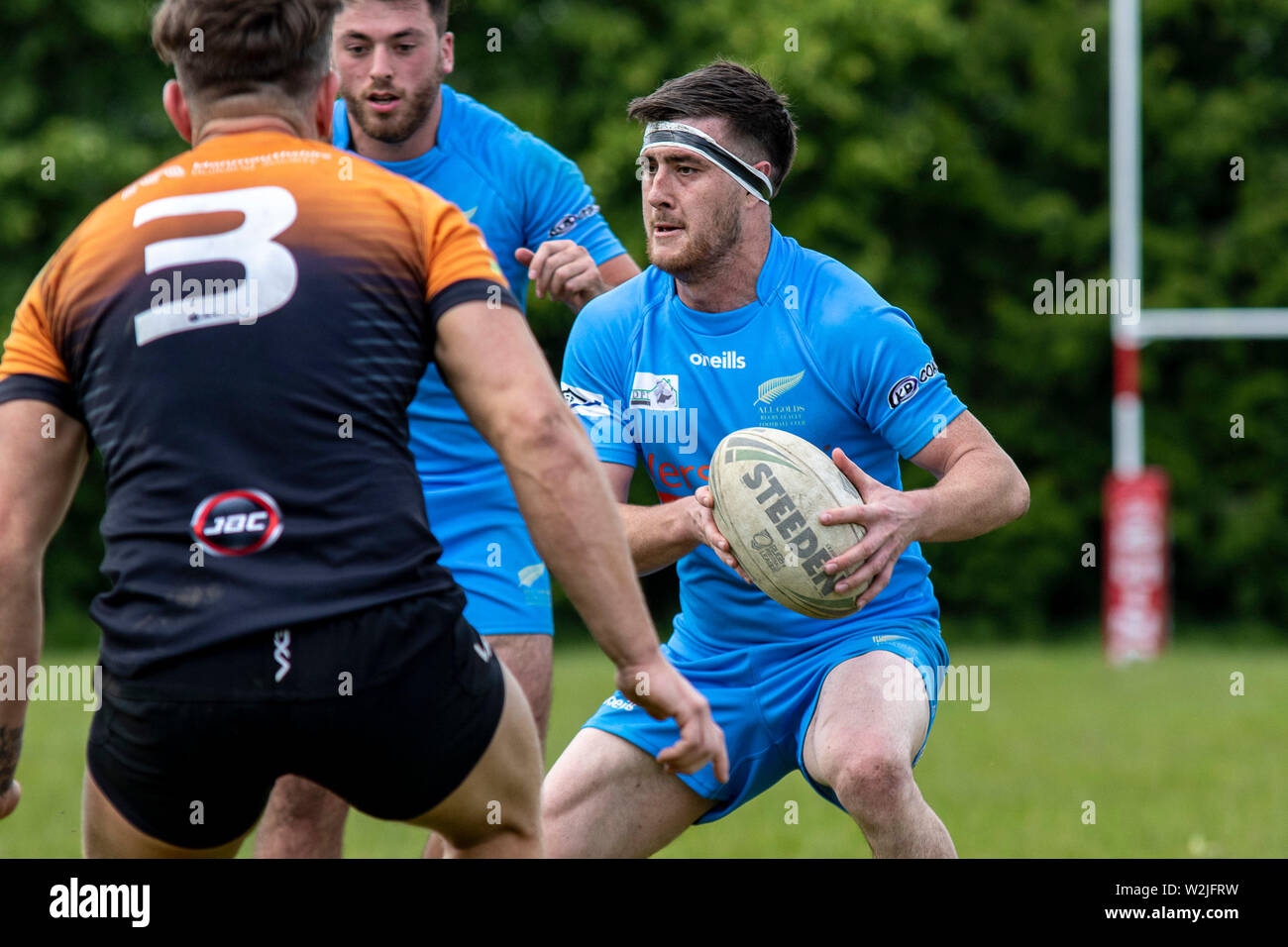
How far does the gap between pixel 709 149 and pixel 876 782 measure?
73.9 inches

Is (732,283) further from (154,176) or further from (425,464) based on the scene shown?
(154,176)

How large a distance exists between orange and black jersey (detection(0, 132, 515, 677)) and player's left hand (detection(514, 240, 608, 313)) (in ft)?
6.39

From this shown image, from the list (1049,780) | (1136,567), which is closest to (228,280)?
(1049,780)

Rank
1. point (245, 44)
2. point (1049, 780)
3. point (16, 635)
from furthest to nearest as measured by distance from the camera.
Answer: point (1049, 780) → point (16, 635) → point (245, 44)

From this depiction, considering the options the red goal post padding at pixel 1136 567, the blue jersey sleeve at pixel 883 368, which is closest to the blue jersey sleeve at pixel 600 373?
→ the blue jersey sleeve at pixel 883 368

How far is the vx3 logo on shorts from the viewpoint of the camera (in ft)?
8.96

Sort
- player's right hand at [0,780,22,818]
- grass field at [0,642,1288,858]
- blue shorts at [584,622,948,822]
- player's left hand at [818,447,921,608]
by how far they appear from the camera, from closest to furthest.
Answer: player's right hand at [0,780,22,818], player's left hand at [818,447,921,608], blue shorts at [584,622,948,822], grass field at [0,642,1288,858]

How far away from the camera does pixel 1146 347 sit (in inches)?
1016

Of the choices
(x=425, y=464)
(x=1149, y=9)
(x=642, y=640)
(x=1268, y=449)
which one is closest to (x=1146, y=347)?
(x=1268, y=449)

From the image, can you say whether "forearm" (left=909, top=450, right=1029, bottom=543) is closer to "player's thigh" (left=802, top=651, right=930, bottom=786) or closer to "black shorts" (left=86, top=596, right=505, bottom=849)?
"player's thigh" (left=802, top=651, right=930, bottom=786)

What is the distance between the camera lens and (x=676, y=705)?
2967 mm

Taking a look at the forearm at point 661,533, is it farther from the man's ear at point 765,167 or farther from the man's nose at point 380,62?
the man's nose at point 380,62

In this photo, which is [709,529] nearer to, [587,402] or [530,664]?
[587,402]

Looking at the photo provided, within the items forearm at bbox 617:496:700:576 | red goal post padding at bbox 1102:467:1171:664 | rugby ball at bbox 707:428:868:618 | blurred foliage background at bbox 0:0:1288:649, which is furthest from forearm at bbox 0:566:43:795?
blurred foliage background at bbox 0:0:1288:649
